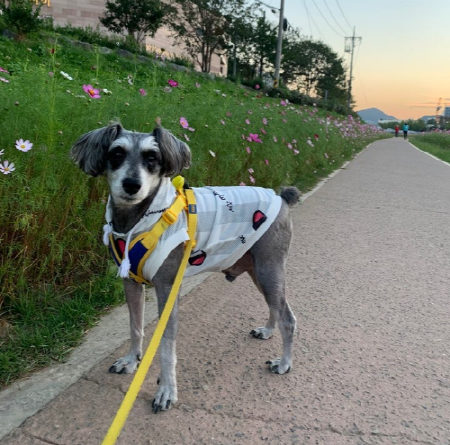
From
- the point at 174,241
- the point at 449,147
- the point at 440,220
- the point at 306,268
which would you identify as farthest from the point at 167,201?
the point at 449,147

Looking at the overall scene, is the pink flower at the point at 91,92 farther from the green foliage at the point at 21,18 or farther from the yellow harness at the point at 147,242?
the green foliage at the point at 21,18

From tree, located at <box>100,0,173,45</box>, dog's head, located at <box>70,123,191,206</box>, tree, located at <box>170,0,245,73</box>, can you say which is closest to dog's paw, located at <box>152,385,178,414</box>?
dog's head, located at <box>70,123,191,206</box>

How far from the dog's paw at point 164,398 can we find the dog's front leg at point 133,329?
0.36 m

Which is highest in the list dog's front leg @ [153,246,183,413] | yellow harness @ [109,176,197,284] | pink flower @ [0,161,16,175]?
pink flower @ [0,161,16,175]

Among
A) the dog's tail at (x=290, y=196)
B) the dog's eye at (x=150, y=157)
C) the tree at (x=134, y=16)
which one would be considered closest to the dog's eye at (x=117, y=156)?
the dog's eye at (x=150, y=157)

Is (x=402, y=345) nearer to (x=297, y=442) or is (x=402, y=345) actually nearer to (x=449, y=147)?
(x=297, y=442)

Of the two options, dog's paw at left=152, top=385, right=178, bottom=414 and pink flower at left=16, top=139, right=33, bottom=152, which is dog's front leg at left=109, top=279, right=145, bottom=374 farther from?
pink flower at left=16, top=139, right=33, bottom=152

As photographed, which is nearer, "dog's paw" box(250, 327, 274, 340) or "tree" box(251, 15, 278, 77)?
"dog's paw" box(250, 327, 274, 340)

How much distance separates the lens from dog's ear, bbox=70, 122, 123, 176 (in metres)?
2.47

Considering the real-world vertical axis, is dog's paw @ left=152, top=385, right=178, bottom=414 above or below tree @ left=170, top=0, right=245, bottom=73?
below

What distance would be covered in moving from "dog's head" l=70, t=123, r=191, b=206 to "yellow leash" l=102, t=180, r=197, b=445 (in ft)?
0.93

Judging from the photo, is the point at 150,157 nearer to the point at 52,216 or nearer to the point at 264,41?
the point at 52,216

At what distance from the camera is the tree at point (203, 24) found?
3478 cm

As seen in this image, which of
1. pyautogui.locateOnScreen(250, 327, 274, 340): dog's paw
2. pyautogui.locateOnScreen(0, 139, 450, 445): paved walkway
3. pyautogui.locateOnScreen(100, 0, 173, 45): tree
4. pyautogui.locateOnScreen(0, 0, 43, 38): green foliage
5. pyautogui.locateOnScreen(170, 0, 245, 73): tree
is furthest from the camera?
pyautogui.locateOnScreen(170, 0, 245, 73): tree
